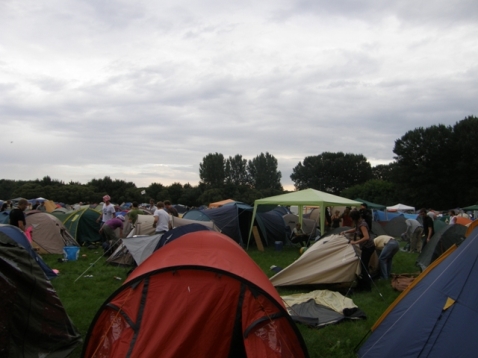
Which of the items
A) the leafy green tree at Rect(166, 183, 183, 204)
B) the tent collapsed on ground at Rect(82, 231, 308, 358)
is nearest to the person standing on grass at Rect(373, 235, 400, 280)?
the tent collapsed on ground at Rect(82, 231, 308, 358)

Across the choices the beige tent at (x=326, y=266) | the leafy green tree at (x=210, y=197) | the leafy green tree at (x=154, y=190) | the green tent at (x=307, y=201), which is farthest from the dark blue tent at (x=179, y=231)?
the leafy green tree at (x=154, y=190)

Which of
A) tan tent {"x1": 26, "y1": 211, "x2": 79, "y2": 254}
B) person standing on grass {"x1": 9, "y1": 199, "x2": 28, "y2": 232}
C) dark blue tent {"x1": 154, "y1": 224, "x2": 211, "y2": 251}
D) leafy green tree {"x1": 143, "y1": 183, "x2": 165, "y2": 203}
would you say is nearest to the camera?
dark blue tent {"x1": 154, "y1": 224, "x2": 211, "y2": 251}

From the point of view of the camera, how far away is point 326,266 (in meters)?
8.33

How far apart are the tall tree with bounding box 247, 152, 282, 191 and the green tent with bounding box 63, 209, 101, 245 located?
58.2 m

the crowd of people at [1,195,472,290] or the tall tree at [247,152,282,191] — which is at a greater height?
the tall tree at [247,152,282,191]

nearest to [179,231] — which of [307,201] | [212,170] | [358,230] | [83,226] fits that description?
[358,230]

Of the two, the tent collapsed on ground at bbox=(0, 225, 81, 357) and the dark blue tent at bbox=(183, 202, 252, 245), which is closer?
the tent collapsed on ground at bbox=(0, 225, 81, 357)

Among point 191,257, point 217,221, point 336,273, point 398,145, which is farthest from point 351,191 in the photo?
point 191,257

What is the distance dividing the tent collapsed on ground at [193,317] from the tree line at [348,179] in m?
41.8

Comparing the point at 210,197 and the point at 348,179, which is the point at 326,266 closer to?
the point at 210,197

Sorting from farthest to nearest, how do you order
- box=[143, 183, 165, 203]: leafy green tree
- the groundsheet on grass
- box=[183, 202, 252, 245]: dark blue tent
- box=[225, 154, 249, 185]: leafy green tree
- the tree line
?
box=[225, 154, 249, 185]: leafy green tree < box=[143, 183, 165, 203]: leafy green tree < the tree line < box=[183, 202, 252, 245]: dark blue tent < the groundsheet on grass

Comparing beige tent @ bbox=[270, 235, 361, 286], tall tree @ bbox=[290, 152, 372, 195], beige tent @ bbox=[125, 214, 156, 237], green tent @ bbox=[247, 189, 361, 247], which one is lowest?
beige tent @ bbox=[270, 235, 361, 286]

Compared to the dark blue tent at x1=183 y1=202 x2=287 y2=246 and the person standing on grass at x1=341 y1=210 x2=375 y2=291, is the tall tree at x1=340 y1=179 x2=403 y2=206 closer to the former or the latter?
the dark blue tent at x1=183 y1=202 x2=287 y2=246

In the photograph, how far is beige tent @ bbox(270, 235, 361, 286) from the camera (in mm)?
8234
